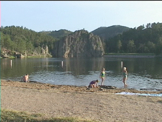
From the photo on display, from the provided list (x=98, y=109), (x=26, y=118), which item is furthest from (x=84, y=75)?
(x=26, y=118)

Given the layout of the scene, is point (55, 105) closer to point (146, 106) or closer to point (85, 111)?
point (85, 111)

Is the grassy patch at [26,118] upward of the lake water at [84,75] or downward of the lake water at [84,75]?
upward

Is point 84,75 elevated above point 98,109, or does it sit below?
below

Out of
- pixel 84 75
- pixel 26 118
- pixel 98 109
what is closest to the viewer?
pixel 26 118

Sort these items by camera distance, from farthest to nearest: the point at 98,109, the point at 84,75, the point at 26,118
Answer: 1. the point at 84,75
2. the point at 98,109
3. the point at 26,118

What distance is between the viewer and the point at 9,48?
586 feet

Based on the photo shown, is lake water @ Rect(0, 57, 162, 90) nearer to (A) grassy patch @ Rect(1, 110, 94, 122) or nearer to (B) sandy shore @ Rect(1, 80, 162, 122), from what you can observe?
(B) sandy shore @ Rect(1, 80, 162, 122)

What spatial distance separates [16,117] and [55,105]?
4.56 metres

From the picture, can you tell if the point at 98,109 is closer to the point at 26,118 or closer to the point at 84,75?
the point at 26,118

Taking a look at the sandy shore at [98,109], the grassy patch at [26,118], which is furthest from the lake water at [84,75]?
the grassy patch at [26,118]

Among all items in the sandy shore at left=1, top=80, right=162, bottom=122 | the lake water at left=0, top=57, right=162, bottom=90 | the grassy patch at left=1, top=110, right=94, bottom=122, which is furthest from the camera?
the lake water at left=0, top=57, right=162, bottom=90

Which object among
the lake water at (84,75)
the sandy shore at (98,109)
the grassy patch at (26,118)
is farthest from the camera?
the lake water at (84,75)

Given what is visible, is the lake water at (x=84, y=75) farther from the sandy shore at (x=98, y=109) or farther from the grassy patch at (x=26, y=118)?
the grassy patch at (x=26, y=118)

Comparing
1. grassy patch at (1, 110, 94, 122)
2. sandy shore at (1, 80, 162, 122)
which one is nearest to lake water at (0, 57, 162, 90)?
sandy shore at (1, 80, 162, 122)
